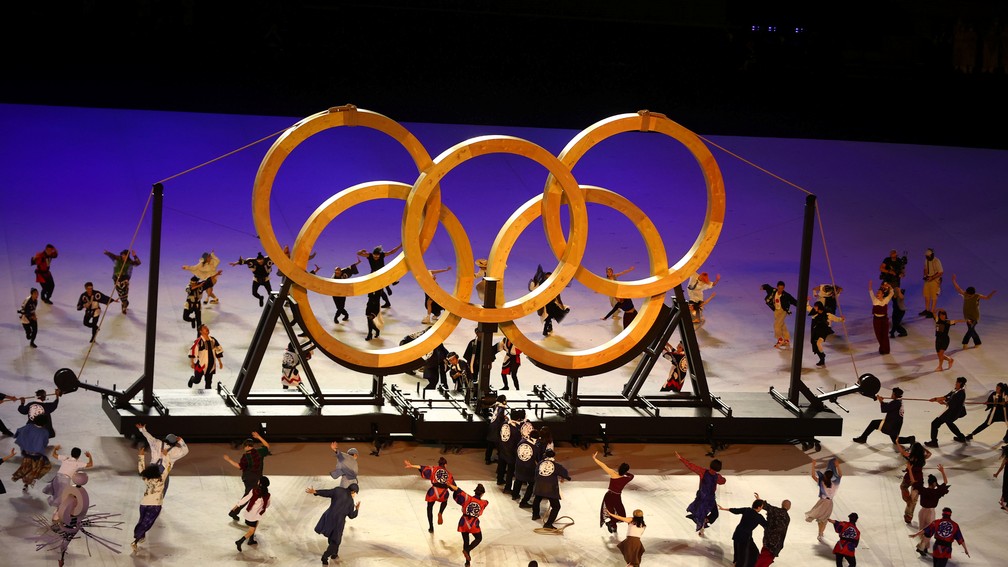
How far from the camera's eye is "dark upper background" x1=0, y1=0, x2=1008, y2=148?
3741cm

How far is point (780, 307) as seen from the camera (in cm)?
2791

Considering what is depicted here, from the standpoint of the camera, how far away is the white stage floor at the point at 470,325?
63.4 feet

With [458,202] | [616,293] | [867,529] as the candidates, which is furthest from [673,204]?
[867,529]

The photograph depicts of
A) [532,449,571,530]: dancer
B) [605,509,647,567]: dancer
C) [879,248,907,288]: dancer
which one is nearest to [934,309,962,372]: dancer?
[879,248,907,288]: dancer

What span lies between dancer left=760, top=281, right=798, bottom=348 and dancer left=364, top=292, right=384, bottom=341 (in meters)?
7.99

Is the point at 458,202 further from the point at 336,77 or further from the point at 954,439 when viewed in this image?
the point at 954,439

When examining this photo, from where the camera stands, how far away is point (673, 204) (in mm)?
38375

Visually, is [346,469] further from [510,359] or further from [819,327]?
[819,327]

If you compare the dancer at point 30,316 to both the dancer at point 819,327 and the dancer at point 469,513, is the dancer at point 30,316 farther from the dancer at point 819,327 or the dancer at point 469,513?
the dancer at point 819,327

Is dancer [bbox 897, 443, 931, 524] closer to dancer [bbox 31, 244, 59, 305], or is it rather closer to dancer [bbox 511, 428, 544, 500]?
dancer [bbox 511, 428, 544, 500]

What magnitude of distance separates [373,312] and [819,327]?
9143 mm

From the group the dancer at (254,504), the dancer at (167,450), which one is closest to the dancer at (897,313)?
the dancer at (254,504)

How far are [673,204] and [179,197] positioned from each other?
45.7ft

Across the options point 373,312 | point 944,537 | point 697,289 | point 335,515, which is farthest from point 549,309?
point 944,537
